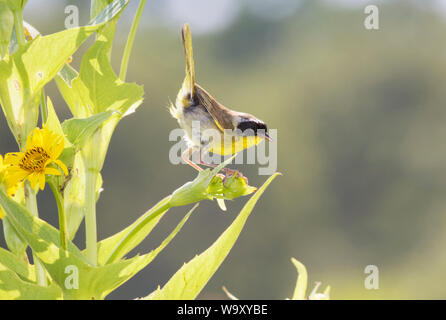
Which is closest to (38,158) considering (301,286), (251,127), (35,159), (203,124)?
(35,159)

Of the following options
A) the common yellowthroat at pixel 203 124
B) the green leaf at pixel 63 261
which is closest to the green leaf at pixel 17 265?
the green leaf at pixel 63 261

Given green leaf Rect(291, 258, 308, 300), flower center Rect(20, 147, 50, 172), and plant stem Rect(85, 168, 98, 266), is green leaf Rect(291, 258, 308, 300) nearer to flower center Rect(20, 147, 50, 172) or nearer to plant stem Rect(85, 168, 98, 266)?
plant stem Rect(85, 168, 98, 266)

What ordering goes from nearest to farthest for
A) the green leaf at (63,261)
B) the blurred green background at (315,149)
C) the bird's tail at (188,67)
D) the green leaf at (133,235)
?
the green leaf at (63,261) < the green leaf at (133,235) < the bird's tail at (188,67) < the blurred green background at (315,149)

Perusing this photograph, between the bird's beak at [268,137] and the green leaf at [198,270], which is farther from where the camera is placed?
the bird's beak at [268,137]

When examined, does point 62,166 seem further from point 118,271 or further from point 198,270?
point 198,270

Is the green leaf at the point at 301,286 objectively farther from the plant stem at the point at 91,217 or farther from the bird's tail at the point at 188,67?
the bird's tail at the point at 188,67

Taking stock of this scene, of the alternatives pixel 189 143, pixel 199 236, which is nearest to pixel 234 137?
pixel 189 143
